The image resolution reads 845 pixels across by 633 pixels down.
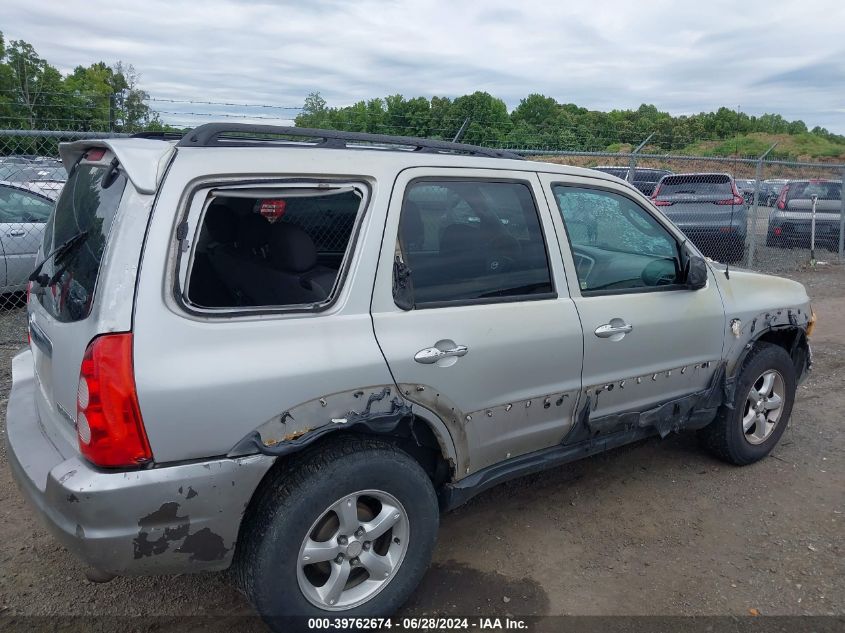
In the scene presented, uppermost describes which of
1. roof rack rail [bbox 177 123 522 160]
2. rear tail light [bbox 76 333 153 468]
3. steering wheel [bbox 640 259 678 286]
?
roof rack rail [bbox 177 123 522 160]

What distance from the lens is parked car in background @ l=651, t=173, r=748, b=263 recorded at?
1127 centimetres

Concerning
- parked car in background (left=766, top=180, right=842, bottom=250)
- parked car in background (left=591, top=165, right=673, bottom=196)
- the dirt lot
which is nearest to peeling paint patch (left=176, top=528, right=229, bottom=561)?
the dirt lot

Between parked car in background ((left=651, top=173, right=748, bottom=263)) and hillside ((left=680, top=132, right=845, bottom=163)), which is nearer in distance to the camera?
parked car in background ((left=651, top=173, right=748, bottom=263))

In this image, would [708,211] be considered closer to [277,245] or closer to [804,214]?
[804,214]

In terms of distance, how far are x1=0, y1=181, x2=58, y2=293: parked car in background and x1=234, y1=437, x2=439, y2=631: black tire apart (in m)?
5.71

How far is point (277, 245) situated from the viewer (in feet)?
9.70

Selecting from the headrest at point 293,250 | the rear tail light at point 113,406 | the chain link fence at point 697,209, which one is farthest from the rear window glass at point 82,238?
the chain link fence at point 697,209

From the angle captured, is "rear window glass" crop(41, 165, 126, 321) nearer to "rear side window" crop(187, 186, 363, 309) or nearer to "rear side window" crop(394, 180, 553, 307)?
"rear side window" crop(187, 186, 363, 309)

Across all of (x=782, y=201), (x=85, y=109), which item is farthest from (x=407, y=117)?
(x=782, y=201)

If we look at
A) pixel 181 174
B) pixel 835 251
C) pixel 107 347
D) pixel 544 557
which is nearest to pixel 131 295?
pixel 107 347

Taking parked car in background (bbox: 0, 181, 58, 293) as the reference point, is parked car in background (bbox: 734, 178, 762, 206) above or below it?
above

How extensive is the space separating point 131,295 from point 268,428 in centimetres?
64

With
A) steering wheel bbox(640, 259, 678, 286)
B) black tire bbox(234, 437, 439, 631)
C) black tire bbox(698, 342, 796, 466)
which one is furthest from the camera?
black tire bbox(698, 342, 796, 466)

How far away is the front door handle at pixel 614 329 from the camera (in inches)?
134
